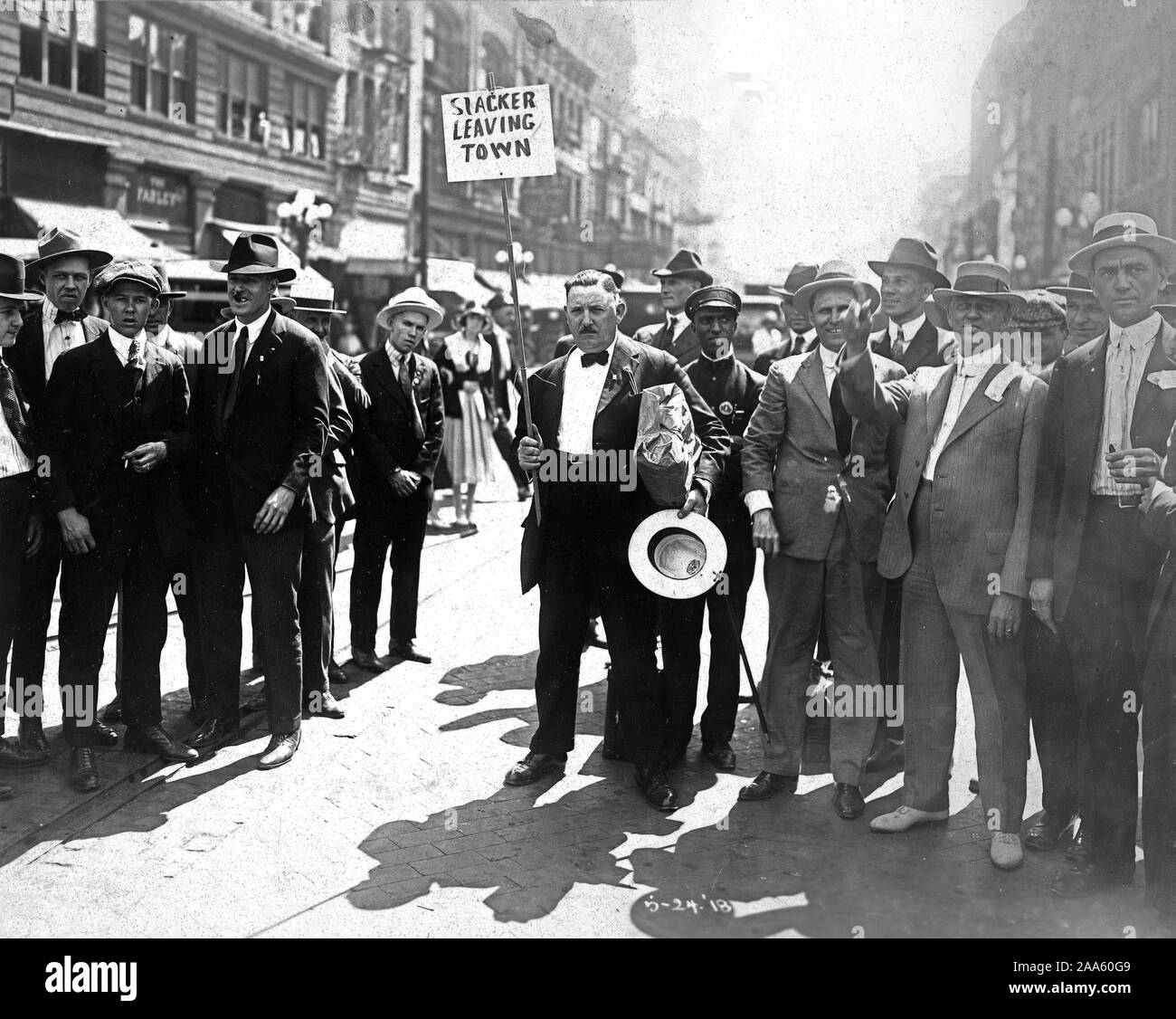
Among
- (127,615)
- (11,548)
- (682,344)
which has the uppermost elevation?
(682,344)

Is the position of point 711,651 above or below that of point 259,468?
below

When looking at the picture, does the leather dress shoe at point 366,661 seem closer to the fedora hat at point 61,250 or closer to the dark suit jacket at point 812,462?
the fedora hat at point 61,250

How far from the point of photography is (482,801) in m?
4.93

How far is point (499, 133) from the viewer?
Answer: 17.7ft

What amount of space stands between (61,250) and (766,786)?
4.12 m

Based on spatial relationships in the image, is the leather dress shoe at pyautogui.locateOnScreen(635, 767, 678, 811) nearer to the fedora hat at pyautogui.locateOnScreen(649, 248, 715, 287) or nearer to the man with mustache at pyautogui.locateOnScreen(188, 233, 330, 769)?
the man with mustache at pyautogui.locateOnScreen(188, 233, 330, 769)

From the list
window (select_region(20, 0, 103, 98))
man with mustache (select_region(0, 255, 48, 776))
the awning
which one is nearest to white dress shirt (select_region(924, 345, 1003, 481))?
man with mustache (select_region(0, 255, 48, 776))

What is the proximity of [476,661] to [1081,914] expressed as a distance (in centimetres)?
421

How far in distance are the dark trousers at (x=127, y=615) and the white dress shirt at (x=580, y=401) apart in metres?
2.01

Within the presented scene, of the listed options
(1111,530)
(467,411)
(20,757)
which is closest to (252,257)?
(20,757)

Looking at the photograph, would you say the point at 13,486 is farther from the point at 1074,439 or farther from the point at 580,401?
the point at 1074,439

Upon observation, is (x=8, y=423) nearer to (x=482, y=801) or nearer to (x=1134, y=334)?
(x=482, y=801)

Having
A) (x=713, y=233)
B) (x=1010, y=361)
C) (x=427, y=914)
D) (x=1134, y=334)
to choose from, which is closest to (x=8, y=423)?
(x=427, y=914)
